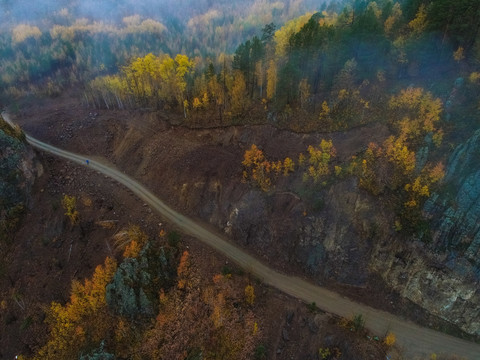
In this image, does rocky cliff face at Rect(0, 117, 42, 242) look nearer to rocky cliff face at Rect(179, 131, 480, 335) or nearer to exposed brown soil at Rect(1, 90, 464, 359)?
exposed brown soil at Rect(1, 90, 464, 359)

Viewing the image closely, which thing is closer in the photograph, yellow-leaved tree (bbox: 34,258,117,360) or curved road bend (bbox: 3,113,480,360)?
curved road bend (bbox: 3,113,480,360)

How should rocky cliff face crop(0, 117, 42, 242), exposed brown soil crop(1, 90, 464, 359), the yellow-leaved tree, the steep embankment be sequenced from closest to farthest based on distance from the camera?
1. the steep embankment
2. the yellow-leaved tree
3. exposed brown soil crop(1, 90, 464, 359)
4. rocky cliff face crop(0, 117, 42, 242)

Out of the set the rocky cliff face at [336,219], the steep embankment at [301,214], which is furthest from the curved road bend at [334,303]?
the rocky cliff face at [336,219]

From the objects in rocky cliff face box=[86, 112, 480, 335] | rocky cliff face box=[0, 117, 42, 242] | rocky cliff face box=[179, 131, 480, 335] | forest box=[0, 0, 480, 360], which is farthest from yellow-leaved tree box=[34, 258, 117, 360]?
rocky cliff face box=[0, 117, 42, 242]

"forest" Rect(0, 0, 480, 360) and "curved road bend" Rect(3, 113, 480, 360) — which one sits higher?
"forest" Rect(0, 0, 480, 360)

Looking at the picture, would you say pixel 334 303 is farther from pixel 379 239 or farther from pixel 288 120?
pixel 288 120

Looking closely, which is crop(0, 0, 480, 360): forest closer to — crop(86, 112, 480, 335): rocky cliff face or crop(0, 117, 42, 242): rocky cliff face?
crop(86, 112, 480, 335): rocky cliff face

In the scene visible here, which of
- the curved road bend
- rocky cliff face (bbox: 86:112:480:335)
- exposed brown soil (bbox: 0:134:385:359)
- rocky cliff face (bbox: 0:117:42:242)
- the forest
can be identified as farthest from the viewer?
rocky cliff face (bbox: 0:117:42:242)

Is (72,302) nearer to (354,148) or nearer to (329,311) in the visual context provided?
(329,311)
